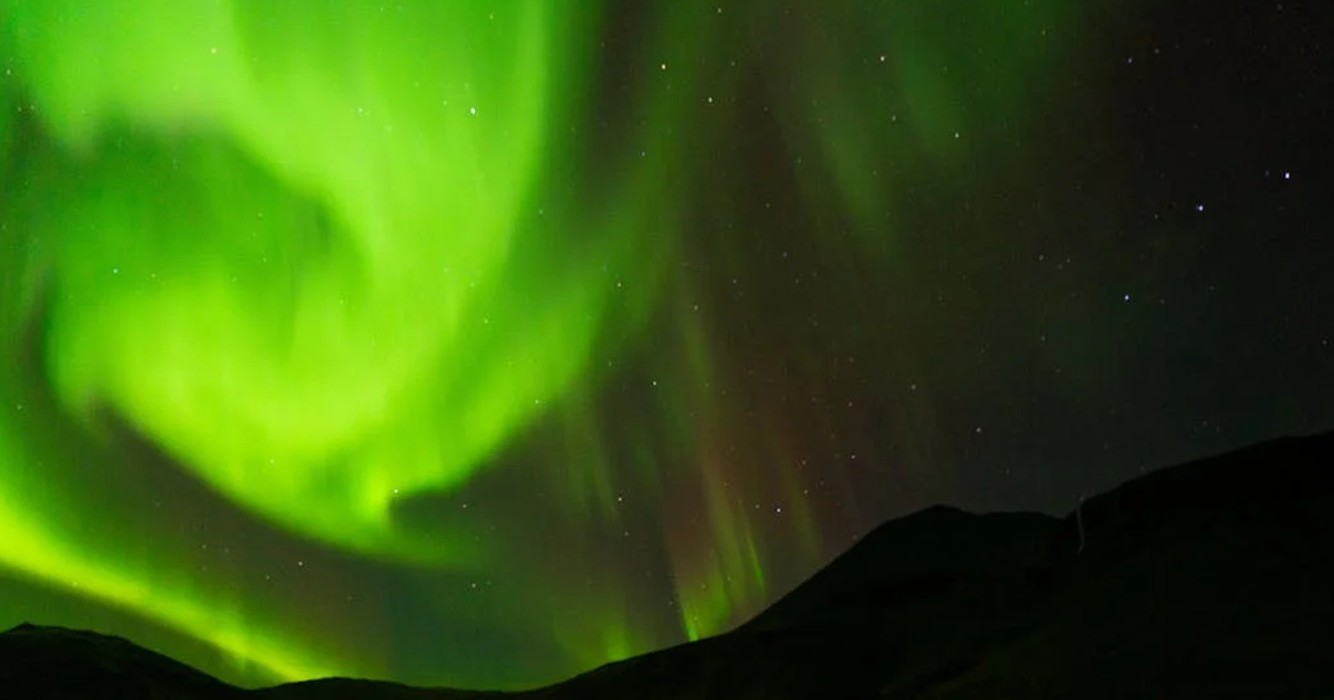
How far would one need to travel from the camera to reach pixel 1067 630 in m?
29.8

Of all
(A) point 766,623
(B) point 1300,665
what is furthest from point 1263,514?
(A) point 766,623

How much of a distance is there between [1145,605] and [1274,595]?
307cm

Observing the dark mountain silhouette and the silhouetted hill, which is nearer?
the dark mountain silhouette

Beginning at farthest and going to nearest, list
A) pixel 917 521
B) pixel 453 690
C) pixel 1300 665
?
1. pixel 917 521
2. pixel 453 690
3. pixel 1300 665

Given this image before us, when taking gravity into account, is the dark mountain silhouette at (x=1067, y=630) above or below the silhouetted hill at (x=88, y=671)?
above

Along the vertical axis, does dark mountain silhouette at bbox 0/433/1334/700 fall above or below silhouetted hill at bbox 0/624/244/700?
above

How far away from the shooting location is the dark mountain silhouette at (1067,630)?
24.3 meters

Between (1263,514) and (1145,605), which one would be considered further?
(1263,514)

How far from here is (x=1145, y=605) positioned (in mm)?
29781

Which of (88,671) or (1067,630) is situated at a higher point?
(1067,630)

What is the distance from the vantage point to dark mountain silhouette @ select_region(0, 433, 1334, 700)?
2431 centimetres

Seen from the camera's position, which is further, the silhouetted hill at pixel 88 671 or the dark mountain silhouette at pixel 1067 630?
the silhouetted hill at pixel 88 671

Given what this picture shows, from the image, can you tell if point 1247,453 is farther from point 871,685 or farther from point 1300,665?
point 1300,665

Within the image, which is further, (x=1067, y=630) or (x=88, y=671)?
(x=88, y=671)
